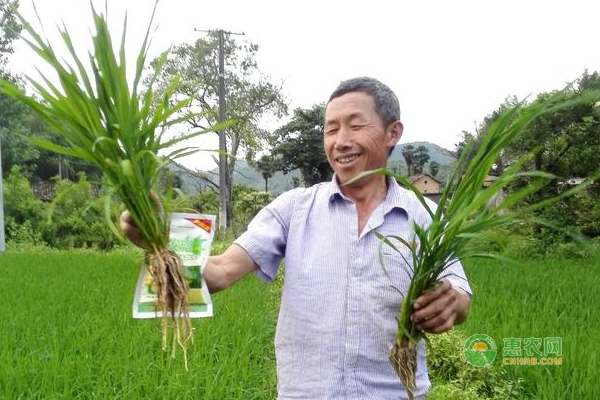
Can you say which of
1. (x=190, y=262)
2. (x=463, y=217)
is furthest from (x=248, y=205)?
(x=463, y=217)

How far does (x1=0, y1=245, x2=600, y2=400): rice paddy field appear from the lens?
2602 millimetres

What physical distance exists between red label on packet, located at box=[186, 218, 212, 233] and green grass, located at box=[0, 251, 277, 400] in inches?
23.1

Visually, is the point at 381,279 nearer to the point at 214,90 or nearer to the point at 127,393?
the point at 127,393

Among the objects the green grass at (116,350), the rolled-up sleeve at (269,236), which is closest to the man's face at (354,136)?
the rolled-up sleeve at (269,236)

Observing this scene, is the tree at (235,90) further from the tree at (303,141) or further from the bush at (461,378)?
the bush at (461,378)

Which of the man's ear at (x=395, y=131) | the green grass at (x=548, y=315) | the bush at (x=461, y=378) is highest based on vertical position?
the man's ear at (x=395, y=131)

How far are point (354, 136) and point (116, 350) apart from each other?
2268 millimetres

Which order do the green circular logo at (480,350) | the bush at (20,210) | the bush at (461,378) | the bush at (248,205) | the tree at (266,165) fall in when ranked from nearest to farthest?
the bush at (461,378)
the green circular logo at (480,350)
the bush at (20,210)
the bush at (248,205)
the tree at (266,165)

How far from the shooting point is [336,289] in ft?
4.53

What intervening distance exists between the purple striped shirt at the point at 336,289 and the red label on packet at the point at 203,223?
251mm

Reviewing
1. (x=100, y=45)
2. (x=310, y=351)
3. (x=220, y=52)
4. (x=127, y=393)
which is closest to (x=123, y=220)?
(x=100, y=45)

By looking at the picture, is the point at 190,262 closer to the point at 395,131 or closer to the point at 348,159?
the point at 348,159

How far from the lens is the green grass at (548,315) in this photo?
2.57 m

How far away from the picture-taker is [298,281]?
4.67ft
